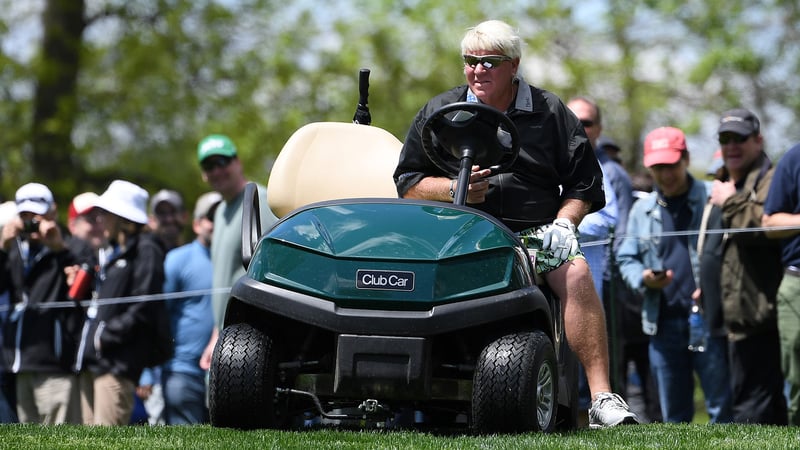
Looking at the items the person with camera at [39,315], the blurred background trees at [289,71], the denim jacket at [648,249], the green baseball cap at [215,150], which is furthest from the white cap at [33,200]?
the blurred background trees at [289,71]

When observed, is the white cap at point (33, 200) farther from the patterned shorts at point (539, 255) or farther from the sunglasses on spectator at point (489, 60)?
the patterned shorts at point (539, 255)

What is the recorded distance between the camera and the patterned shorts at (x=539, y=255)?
5.90 meters

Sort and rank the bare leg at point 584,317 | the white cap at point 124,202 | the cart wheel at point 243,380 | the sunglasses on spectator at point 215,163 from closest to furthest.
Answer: the cart wheel at point 243,380 < the bare leg at point 584,317 < the sunglasses on spectator at point 215,163 < the white cap at point 124,202

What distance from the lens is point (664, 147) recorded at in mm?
9031

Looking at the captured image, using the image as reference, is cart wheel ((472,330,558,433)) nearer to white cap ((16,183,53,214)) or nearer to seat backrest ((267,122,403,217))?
seat backrest ((267,122,403,217))

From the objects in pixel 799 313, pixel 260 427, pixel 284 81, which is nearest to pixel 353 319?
pixel 260 427

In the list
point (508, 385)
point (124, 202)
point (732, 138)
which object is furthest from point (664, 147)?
point (508, 385)

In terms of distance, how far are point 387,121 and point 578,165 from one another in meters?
20.3

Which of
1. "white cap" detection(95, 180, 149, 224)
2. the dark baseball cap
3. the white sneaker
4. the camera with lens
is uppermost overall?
the dark baseball cap

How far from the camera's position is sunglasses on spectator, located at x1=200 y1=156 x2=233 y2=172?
9.40 m

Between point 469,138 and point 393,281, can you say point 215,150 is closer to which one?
point 469,138

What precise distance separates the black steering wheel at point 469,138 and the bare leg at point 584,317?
0.51 metres

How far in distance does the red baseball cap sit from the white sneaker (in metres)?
3.08

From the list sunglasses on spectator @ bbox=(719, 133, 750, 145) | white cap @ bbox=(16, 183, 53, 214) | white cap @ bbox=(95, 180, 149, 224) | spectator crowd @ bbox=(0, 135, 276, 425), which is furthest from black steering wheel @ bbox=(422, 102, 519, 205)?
white cap @ bbox=(16, 183, 53, 214)
